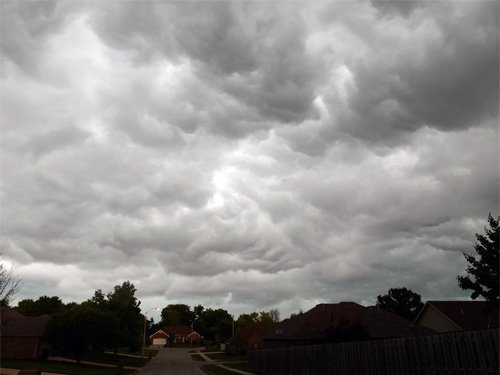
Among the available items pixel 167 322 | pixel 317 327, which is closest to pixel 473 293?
pixel 317 327

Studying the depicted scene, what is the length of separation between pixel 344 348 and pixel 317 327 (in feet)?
85.1

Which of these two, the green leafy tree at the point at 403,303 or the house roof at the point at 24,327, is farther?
the green leafy tree at the point at 403,303

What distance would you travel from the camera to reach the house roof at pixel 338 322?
149 ft

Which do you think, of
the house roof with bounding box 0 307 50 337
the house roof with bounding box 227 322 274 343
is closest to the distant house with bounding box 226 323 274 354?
the house roof with bounding box 227 322 274 343

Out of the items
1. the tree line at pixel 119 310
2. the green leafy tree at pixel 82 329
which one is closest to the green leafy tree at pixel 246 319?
the tree line at pixel 119 310

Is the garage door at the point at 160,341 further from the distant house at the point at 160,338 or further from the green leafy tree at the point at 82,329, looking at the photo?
the green leafy tree at the point at 82,329

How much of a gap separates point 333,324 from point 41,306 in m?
82.8

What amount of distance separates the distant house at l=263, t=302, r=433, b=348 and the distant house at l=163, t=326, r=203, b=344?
373ft

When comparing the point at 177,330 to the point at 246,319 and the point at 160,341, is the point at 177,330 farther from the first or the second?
the point at 246,319

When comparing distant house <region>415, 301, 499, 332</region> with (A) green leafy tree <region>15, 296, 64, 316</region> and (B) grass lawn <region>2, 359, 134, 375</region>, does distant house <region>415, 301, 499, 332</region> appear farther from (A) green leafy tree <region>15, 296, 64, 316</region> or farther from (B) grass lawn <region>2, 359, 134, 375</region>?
(A) green leafy tree <region>15, 296, 64, 316</region>

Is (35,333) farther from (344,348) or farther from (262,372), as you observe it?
(344,348)

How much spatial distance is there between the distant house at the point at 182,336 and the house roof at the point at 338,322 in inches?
4549

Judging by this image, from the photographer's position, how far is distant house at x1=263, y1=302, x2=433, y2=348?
4528cm

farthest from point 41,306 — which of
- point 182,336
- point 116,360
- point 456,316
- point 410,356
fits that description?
point 410,356
